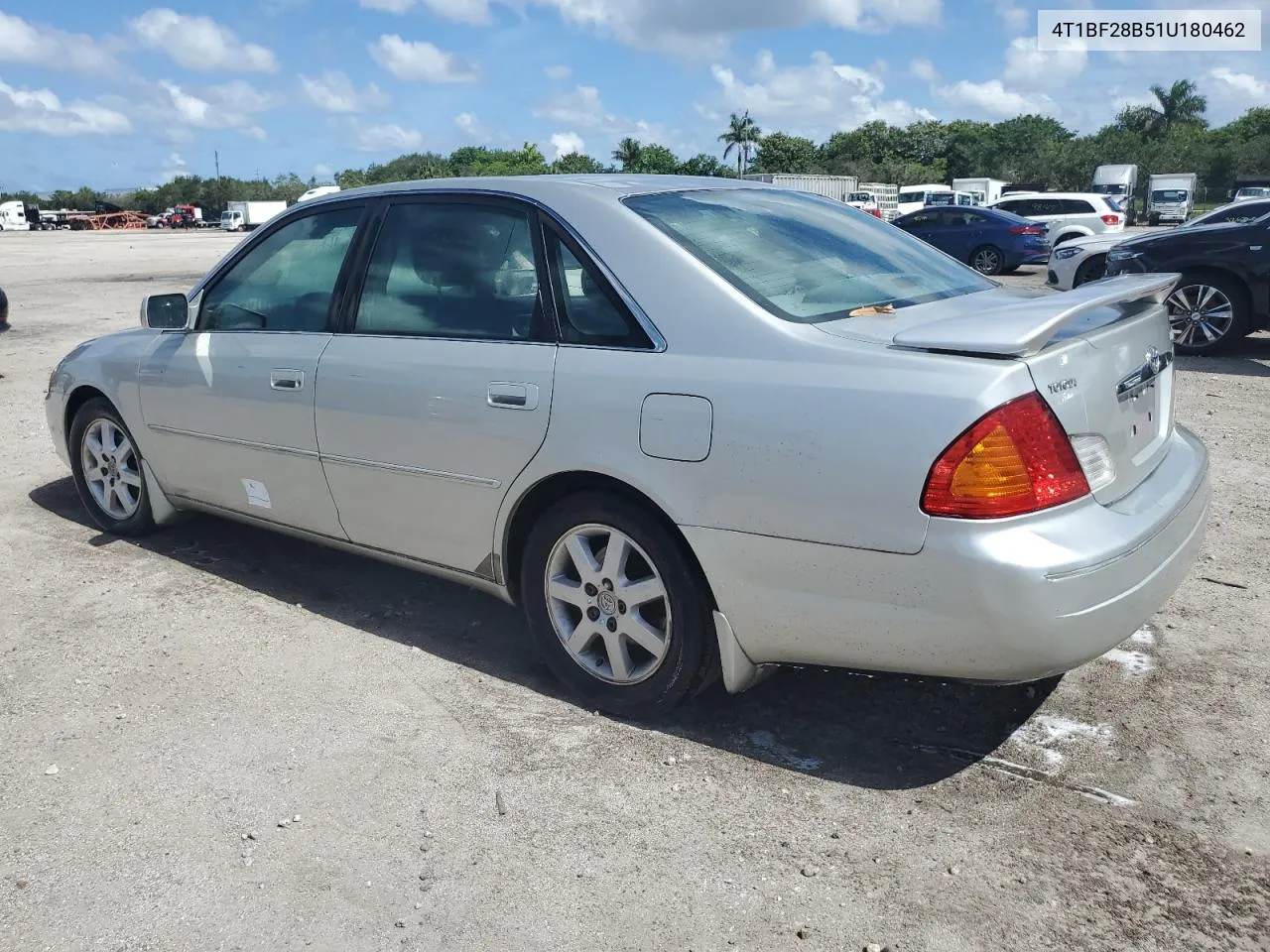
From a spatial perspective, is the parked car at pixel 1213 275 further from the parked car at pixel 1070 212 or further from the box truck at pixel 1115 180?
the box truck at pixel 1115 180

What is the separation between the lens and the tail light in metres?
2.59

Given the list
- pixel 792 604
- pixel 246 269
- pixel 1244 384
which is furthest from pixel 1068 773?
pixel 1244 384

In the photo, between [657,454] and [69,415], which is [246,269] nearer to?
[69,415]

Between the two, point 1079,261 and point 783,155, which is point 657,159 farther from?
point 1079,261

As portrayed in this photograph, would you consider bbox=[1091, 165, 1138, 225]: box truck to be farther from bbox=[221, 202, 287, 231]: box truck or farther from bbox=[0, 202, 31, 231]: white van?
bbox=[0, 202, 31, 231]: white van

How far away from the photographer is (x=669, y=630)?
3191 mm

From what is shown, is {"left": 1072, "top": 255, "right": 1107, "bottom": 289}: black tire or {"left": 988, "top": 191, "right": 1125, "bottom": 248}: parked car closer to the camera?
{"left": 1072, "top": 255, "right": 1107, "bottom": 289}: black tire

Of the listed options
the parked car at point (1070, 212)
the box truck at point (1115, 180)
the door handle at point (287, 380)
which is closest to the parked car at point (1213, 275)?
the door handle at point (287, 380)

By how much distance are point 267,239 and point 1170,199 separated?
55.1m

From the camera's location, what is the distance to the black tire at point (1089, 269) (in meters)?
13.3

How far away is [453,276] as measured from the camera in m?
3.75

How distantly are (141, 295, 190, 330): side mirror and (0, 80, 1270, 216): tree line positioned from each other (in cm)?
6584

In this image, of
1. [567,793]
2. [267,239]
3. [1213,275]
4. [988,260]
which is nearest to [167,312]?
[267,239]

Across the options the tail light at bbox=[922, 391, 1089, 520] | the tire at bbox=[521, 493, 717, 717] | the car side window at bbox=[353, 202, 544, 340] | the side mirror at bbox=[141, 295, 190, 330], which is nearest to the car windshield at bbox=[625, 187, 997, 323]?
the car side window at bbox=[353, 202, 544, 340]
